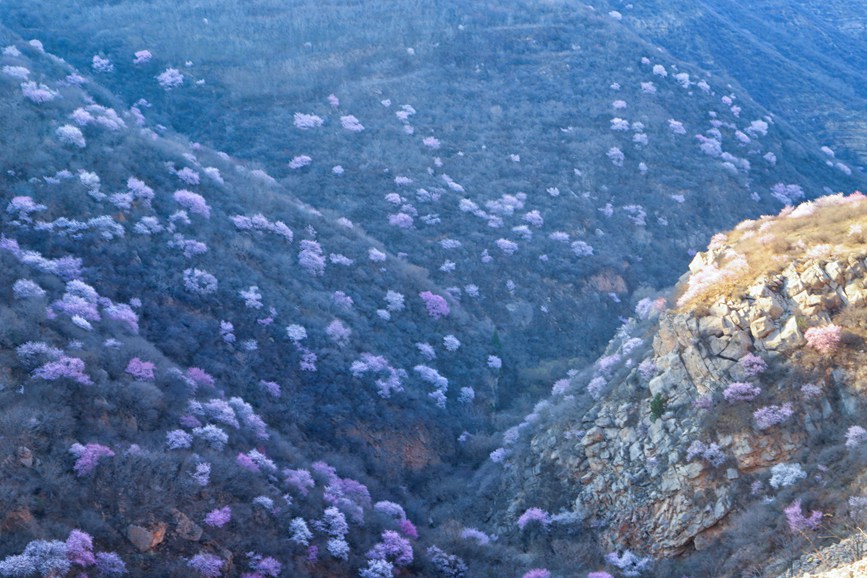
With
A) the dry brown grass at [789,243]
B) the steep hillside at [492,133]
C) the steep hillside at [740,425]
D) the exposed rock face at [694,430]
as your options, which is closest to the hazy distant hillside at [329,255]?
the steep hillside at [492,133]

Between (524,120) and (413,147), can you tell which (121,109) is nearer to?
(413,147)

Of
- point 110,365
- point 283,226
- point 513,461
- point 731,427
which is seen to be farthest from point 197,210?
point 731,427

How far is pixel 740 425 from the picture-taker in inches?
794

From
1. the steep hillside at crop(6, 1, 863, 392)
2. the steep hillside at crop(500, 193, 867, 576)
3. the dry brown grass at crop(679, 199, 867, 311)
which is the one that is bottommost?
the steep hillside at crop(6, 1, 863, 392)

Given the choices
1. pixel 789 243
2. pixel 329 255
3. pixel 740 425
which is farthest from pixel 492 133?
pixel 740 425

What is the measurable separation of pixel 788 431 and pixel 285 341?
15.6 metres

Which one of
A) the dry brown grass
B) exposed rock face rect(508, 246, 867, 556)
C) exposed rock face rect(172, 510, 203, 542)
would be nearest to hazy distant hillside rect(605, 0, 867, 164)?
the dry brown grass

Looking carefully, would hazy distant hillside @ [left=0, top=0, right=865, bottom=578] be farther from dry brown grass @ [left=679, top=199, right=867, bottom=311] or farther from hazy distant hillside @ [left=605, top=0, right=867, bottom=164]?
dry brown grass @ [left=679, top=199, right=867, bottom=311]

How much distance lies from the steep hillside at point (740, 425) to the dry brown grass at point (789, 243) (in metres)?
0.06

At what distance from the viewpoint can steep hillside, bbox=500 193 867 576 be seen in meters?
18.2

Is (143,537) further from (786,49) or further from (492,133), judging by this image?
(786,49)

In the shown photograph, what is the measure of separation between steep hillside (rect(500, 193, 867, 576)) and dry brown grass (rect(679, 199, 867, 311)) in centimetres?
6

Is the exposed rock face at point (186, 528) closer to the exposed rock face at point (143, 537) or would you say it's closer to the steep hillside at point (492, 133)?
the exposed rock face at point (143, 537)

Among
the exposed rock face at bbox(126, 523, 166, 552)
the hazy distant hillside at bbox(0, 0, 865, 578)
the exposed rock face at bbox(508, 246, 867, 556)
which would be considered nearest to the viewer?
→ the exposed rock face at bbox(126, 523, 166, 552)
